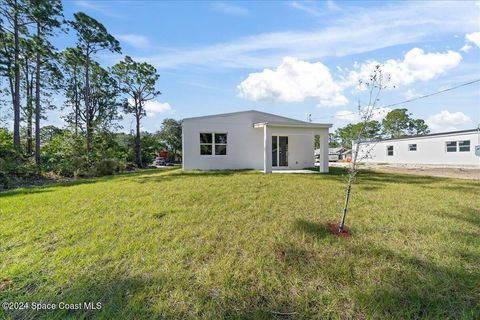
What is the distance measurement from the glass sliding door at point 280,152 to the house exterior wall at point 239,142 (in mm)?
249

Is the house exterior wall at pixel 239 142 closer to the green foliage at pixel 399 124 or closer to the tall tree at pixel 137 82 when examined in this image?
the tall tree at pixel 137 82

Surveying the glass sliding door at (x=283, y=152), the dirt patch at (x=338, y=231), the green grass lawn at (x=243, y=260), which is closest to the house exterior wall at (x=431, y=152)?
the glass sliding door at (x=283, y=152)

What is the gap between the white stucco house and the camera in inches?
Result: 480

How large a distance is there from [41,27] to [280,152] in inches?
722

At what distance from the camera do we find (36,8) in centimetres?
1413

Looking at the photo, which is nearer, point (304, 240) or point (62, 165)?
point (304, 240)

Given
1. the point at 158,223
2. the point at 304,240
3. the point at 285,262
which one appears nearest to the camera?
the point at 285,262

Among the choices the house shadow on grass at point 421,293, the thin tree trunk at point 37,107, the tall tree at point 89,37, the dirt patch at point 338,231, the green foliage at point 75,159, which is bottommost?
the house shadow on grass at point 421,293

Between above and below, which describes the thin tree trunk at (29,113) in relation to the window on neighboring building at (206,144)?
above

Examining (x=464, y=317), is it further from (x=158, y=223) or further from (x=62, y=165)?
(x=62, y=165)

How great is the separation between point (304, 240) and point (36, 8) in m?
20.3

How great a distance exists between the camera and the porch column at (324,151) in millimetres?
12031

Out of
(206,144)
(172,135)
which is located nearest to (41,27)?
(206,144)

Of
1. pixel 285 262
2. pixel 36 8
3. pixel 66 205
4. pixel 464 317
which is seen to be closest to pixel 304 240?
pixel 285 262
